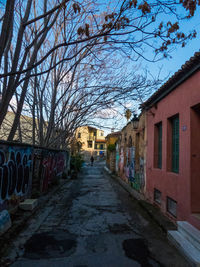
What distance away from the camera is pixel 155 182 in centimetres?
757

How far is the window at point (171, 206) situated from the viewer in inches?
231

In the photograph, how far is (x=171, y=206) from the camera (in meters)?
6.14

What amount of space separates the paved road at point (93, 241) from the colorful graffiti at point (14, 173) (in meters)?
0.96

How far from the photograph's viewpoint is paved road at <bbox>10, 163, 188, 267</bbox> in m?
3.56

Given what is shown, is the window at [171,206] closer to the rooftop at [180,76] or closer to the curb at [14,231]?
the rooftop at [180,76]

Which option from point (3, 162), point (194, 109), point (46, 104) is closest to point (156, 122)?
point (194, 109)

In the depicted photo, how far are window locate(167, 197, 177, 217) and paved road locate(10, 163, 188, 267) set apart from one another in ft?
2.32

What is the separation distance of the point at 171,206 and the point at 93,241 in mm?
2882

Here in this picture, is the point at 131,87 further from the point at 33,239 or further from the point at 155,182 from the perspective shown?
the point at 33,239

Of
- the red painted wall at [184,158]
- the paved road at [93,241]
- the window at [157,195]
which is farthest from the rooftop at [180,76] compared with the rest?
the paved road at [93,241]

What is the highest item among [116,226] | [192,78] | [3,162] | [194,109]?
[192,78]

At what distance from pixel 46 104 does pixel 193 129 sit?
8.62m

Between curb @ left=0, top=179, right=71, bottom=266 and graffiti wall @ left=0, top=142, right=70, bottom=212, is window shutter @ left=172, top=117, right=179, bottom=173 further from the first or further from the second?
graffiti wall @ left=0, top=142, right=70, bottom=212

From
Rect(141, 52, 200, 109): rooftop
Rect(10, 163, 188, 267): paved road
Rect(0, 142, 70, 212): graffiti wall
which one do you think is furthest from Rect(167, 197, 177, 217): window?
Rect(0, 142, 70, 212): graffiti wall
